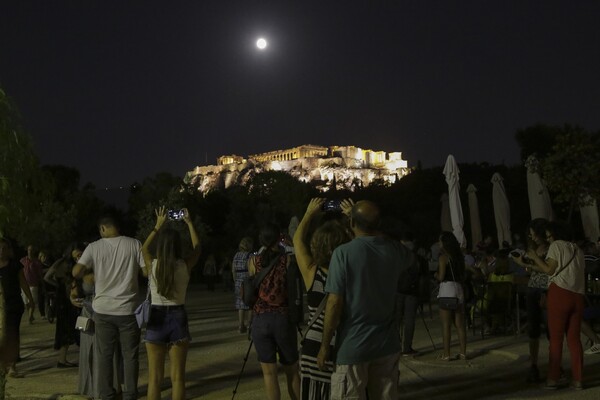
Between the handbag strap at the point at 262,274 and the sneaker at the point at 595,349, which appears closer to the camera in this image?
the handbag strap at the point at 262,274

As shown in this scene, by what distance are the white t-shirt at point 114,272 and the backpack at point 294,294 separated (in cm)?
136

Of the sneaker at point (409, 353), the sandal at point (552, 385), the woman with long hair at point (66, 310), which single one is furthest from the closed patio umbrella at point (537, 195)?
the woman with long hair at point (66, 310)

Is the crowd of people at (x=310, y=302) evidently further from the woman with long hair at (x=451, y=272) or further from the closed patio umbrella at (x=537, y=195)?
the closed patio umbrella at (x=537, y=195)

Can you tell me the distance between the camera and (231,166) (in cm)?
17638

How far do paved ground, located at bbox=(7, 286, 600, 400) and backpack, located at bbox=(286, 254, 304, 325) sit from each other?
1.64 metres

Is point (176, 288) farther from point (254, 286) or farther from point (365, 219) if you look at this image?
point (365, 219)

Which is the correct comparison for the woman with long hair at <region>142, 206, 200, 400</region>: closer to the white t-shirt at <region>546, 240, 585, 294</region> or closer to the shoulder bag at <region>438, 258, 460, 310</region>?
the white t-shirt at <region>546, 240, 585, 294</region>

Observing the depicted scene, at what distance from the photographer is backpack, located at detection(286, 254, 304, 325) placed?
5.79m

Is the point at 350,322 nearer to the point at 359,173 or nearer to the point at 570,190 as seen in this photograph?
the point at 570,190

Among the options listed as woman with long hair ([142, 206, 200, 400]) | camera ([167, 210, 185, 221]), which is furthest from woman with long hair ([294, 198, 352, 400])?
camera ([167, 210, 185, 221])

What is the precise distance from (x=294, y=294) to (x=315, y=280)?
0.95m

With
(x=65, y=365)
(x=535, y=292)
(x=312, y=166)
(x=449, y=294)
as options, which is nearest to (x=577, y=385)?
(x=535, y=292)

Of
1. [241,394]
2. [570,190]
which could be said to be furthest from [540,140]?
[241,394]

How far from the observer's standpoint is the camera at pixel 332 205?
203 inches
